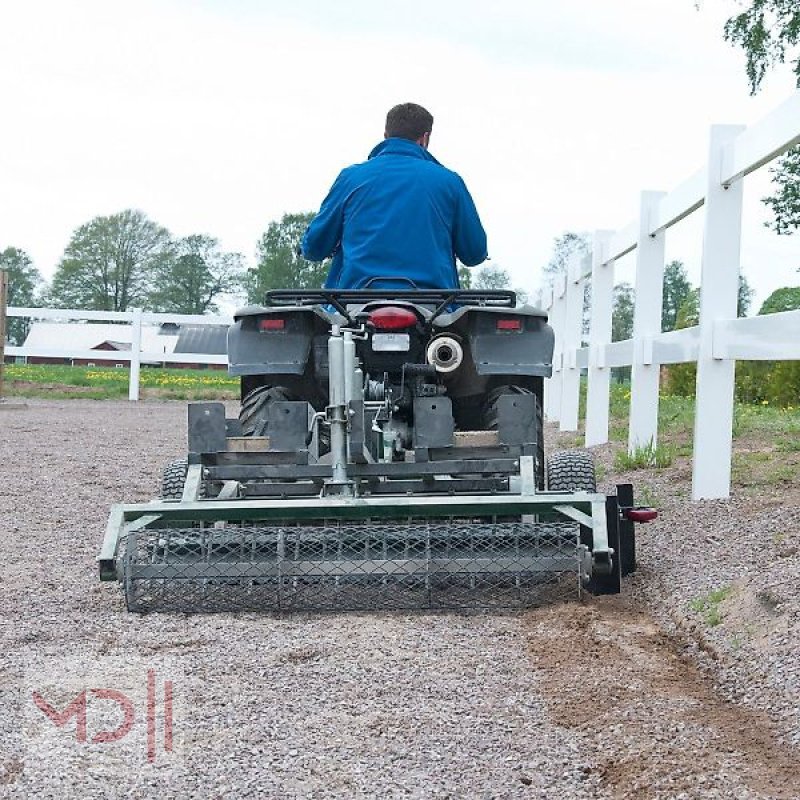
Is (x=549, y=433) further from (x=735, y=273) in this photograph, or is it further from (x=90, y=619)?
(x=90, y=619)

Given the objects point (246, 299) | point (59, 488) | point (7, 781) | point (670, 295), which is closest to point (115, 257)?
point (246, 299)

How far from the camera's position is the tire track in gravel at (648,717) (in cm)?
291

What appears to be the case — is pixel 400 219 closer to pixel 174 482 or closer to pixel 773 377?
pixel 174 482

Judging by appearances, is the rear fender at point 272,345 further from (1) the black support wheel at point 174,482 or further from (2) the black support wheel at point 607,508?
(2) the black support wheel at point 607,508

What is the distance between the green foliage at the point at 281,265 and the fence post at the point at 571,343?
56952 millimetres

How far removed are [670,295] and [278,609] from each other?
241 feet

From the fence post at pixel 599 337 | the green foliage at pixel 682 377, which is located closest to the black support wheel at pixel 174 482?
the fence post at pixel 599 337

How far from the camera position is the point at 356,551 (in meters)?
4.79

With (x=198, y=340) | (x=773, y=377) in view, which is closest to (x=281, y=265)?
(x=198, y=340)

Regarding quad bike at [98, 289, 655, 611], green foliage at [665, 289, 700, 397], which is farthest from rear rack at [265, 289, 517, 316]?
green foliage at [665, 289, 700, 397]

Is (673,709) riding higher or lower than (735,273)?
lower

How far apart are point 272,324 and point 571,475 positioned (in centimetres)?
141
